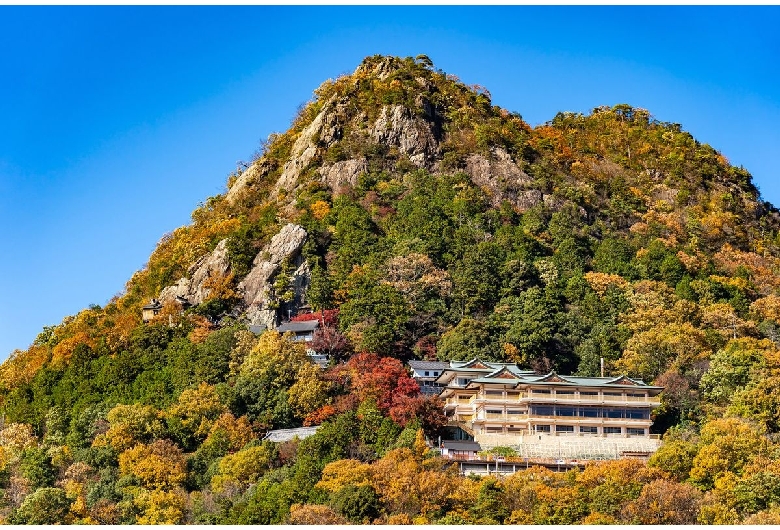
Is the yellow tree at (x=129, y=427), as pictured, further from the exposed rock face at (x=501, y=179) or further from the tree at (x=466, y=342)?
the exposed rock face at (x=501, y=179)

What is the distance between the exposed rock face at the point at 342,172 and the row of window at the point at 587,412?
3471 cm

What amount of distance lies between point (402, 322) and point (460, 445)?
14.1m

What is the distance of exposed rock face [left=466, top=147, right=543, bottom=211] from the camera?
94.4m

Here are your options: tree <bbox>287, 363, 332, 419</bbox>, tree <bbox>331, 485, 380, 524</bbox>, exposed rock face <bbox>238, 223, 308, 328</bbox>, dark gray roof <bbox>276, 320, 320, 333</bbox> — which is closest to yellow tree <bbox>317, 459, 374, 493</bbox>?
tree <bbox>331, 485, 380, 524</bbox>

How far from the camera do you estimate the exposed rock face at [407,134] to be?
325ft

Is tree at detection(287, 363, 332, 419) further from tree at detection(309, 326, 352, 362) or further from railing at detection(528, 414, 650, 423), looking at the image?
railing at detection(528, 414, 650, 423)

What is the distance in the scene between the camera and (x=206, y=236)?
290 feet

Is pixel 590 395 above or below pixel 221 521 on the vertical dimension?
above

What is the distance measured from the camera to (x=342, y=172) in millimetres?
95312

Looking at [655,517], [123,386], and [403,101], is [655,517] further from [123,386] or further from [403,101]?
[403,101]

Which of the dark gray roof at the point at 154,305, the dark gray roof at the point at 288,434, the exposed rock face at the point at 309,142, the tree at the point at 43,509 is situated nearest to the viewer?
the tree at the point at 43,509

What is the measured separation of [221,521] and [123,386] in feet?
64.3

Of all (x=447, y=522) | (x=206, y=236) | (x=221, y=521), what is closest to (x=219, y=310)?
(x=206, y=236)

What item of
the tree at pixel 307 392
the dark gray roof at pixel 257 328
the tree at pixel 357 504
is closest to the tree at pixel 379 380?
the tree at pixel 307 392
